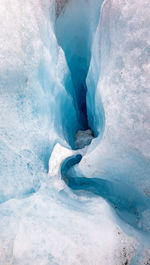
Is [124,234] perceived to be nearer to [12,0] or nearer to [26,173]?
[26,173]

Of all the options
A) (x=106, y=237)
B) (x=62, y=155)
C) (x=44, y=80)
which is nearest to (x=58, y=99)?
(x=44, y=80)

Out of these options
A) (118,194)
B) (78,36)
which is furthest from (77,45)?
(118,194)

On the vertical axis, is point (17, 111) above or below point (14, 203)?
above

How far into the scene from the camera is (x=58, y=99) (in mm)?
1013

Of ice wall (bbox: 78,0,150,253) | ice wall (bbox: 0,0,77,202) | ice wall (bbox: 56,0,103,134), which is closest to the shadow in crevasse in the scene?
ice wall (bbox: 78,0,150,253)

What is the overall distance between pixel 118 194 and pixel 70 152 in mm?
293

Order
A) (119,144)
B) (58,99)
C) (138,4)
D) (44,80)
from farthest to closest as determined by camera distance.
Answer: (58,99) → (44,80) → (119,144) → (138,4)

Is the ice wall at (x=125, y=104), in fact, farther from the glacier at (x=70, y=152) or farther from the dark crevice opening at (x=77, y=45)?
the dark crevice opening at (x=77, y=45)

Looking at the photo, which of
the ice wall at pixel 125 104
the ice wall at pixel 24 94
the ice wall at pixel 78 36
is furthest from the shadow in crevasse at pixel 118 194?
the ice wall at pixel 78 36

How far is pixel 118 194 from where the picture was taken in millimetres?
899

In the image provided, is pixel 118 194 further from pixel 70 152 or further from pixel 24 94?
pixel 24 94

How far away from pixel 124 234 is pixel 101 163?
264 millimetres

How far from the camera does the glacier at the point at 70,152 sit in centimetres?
61

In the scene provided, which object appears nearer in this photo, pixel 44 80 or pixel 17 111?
pixel 17 111
